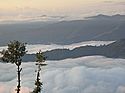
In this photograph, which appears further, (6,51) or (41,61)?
(41,61)

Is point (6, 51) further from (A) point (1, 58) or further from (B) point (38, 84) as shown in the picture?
(B) point (38, 84)

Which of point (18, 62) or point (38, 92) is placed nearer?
point (18, 62)

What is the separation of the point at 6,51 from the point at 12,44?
2.53 metres

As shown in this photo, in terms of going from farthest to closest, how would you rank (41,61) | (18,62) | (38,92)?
(38,92) < (41,61) < (18,62)

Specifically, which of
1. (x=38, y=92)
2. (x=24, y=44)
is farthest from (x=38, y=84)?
(x=24, y=44)

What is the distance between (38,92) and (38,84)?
391 centimetres

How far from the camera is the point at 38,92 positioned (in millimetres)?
132500

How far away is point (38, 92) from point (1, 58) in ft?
65.7

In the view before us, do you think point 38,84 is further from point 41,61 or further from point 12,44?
point 12,44

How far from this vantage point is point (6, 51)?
115 meters

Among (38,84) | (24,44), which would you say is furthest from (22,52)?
(38,84)

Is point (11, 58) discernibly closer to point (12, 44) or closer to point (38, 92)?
point (12, 44)

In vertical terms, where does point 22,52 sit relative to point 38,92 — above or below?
above

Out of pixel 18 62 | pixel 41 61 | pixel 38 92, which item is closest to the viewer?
pixel 18 62
